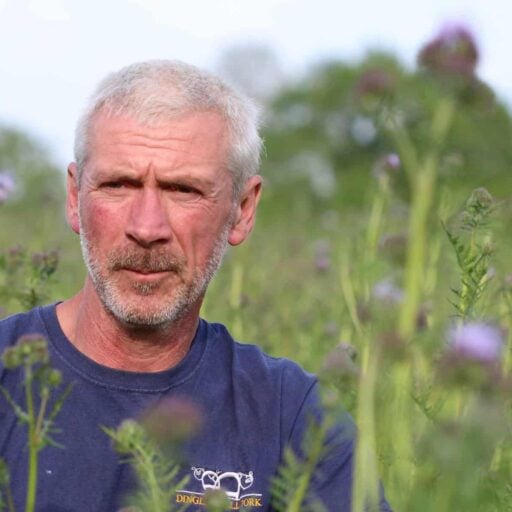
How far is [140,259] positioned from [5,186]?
1.90 metres

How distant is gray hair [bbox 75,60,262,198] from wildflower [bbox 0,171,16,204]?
1.18 metres

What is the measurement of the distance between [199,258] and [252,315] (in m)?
2.20

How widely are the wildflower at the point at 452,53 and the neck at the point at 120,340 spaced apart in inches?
66.6

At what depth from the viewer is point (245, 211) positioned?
12.2 feet

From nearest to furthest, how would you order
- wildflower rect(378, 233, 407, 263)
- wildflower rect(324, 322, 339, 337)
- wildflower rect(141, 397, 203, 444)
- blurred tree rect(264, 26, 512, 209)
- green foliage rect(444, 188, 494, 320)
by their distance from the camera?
wildflower rect(141, 397, 203, 444) < wildflower rect(378, 233, 407, 263) < green foliage rect(444, 188, 494, 320) < wildflower rect(324, 322, 339, 337) < blurred tree rect(264, 26, 512, 209)

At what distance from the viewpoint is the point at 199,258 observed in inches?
130

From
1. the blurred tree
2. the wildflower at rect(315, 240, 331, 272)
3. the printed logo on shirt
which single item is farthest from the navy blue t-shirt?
the wildflower at rect(315, 240, 331, 272)

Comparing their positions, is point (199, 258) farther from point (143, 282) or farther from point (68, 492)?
point (68, 492)

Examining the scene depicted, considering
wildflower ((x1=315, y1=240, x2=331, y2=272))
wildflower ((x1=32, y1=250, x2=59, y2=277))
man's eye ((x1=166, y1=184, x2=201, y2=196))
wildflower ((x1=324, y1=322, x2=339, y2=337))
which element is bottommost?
man's eye ((x1=166, y1=184, x2=201, y2=196))

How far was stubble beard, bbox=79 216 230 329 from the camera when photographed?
3.11 metres

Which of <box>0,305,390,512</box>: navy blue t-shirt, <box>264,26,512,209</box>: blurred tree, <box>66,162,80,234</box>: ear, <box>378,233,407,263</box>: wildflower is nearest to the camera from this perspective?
<box>378,233,407,263</box>: wildflower

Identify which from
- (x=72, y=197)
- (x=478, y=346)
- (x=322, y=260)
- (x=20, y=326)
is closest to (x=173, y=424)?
(x=478, y=346)

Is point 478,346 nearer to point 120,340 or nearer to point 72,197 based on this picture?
point 120,340

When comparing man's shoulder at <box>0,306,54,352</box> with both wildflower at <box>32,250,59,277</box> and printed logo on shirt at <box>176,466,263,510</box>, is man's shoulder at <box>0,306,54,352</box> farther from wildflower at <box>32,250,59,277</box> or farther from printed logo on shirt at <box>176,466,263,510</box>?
printed logo on shirt at <box>176,466,263,510</box>
